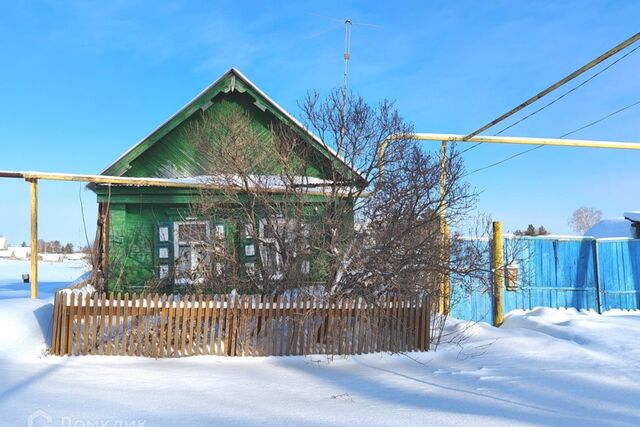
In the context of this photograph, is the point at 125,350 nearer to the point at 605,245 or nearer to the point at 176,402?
the point at 176,402

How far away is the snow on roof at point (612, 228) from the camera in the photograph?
2241 cm

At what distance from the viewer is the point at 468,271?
27.6 feet

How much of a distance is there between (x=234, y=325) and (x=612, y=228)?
23.1 metres

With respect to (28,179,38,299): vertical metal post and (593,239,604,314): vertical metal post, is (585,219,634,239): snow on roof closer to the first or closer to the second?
(593,239,604,314): vertical metal post

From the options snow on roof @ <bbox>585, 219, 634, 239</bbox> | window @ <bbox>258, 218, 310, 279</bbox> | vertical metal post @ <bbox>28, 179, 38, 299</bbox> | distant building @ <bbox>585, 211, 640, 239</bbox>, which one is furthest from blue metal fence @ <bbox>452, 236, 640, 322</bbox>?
snow on roof @ <bbox>585, 219, 634, 239</bbox>

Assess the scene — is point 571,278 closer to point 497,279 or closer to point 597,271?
point 597,271

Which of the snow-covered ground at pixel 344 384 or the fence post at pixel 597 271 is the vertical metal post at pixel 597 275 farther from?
the snow-covered ground at pixel 344 384

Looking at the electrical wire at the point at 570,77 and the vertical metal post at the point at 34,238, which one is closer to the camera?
the electrical wire at the point at 570,77

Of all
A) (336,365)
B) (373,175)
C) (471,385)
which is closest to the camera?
(471,385)

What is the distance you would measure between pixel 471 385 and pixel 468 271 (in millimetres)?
2810

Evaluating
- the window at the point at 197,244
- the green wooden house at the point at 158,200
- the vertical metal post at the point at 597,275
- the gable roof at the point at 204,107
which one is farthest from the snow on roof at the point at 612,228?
the window at the point at 197,244

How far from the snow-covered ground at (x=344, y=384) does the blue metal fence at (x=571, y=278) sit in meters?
2.52

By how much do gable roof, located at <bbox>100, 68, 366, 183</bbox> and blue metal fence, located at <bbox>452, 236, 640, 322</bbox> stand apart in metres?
6.48

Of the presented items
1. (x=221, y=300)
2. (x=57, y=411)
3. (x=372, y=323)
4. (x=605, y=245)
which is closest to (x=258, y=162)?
(x=221, y=300)
